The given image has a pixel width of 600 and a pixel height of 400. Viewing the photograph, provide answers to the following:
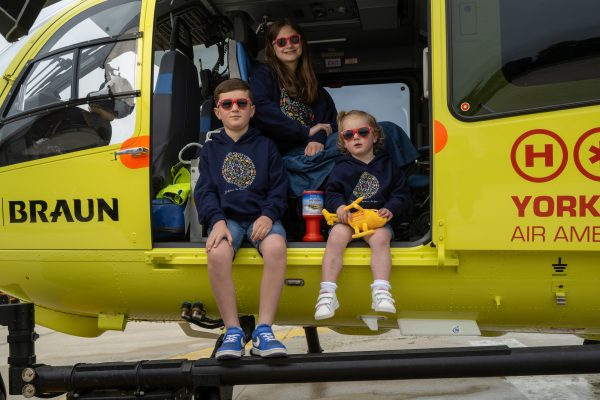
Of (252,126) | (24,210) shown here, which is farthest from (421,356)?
(24,210)

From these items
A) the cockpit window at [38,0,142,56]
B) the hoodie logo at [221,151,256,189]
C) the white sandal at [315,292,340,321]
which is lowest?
the white sandal at [315,292,340,321]

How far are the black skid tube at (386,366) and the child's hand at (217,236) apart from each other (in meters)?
0.56

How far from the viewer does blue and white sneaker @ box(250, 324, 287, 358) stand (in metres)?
2.78

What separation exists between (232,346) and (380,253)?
0.84 metres

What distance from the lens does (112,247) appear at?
10.4 feet

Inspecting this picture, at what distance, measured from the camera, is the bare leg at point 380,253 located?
2838 millimetres

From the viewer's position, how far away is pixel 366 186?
314 cm

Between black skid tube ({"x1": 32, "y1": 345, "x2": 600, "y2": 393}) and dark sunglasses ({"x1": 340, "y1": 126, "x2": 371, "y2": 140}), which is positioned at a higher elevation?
dark sunglasses ({"x1": 340, "y1": 126, "x2": 371, "y2": 140})

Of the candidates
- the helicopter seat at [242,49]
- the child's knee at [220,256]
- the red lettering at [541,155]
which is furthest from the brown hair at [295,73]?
the red lettering at [541,155]

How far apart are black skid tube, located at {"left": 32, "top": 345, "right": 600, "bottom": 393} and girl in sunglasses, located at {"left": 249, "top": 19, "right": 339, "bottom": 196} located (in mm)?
1001

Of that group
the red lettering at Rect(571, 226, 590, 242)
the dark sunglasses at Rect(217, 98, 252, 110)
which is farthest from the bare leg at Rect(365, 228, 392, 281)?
the dark sunglasses at Rect(217, 98, 252, 110)

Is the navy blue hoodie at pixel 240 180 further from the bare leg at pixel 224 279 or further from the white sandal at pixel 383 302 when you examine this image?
the white sandal at pixel 383 302

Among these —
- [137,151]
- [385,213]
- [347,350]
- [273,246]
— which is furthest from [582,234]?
[347,350]

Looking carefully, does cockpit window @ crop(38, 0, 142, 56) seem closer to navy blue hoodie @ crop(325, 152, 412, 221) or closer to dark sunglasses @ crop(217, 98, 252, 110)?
dark sunglasses @ crop(217, 98, 252, 110)
